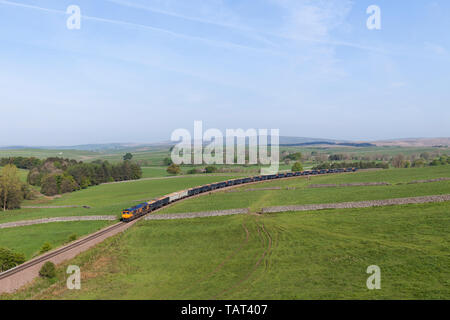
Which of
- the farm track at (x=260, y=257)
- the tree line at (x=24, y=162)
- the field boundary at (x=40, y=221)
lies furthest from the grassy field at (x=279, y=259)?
the tree line at (x=24, y=162)

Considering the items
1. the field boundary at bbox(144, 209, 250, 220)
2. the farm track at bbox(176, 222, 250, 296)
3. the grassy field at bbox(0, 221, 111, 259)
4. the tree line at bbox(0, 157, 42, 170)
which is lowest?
the grassy field at bbox(0, 221, 111, 259)

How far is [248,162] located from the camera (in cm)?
14612

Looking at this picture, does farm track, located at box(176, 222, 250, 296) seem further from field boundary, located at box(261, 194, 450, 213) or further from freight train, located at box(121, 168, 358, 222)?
freight train, located at box(121, 168, 358, 222)

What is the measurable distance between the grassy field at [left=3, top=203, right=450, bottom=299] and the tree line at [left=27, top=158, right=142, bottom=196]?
235 ft

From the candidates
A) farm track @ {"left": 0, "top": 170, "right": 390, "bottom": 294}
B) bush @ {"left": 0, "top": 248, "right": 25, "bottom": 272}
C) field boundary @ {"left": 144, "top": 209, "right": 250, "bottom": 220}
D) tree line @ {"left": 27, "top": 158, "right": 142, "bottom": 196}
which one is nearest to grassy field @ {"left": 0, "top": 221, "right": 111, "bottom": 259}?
farm track @ {"left": 0, "top": 170, "right": 390, "bottom": 294}

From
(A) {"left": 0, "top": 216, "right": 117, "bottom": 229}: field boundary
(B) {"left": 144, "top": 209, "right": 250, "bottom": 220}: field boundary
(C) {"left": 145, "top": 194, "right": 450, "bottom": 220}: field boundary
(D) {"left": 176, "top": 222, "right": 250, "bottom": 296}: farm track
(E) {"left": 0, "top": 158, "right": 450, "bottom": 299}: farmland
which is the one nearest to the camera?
(E) {"left": 0, "top": 158, "right": 450, "bottom": 299}: farmland

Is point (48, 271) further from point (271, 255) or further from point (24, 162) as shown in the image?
point (24, 162)

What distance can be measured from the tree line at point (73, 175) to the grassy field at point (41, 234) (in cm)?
5139

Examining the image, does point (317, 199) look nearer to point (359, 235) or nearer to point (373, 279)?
point (359, 235)

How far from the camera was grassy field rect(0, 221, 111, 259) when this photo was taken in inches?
1457

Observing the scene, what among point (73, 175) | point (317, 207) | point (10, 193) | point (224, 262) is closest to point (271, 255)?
point (224, 262)

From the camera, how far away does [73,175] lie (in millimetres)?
102750

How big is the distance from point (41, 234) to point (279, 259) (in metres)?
37.3
